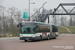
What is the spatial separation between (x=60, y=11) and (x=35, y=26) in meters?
28.3

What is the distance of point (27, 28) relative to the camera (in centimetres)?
2425

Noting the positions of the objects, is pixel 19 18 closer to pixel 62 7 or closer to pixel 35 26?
pixel 62 7

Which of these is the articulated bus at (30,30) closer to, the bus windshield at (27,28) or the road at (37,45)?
the bus windshield at (27,28)

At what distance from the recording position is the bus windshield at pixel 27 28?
24.0 meters

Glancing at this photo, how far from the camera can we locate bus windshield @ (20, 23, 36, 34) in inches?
946

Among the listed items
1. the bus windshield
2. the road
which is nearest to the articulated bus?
the bus windshield

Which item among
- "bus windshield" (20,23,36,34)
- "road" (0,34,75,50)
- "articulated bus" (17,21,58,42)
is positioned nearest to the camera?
"road" (0,34,75,50)

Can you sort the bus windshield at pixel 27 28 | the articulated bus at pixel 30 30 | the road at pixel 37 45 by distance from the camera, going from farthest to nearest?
the bus windshield at pixel 27 28 < the articulated bus at pixel 30 30 < the road at pixel 37 45

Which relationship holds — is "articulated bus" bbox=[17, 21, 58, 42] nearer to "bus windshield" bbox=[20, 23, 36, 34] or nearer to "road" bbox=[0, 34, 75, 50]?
"bus windshield" bbox=[20, 23, 36, 34]

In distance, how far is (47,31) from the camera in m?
29.8

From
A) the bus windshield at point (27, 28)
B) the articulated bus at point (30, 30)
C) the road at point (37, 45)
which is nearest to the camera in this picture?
the road at point (37, 45)

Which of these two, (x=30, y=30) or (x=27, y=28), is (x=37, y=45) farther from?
(x=27, y=28)

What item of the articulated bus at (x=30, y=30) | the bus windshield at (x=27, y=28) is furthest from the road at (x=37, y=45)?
the bus windshield at (x=27, y=28)

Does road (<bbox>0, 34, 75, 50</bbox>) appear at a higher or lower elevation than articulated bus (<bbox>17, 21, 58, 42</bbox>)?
lower
